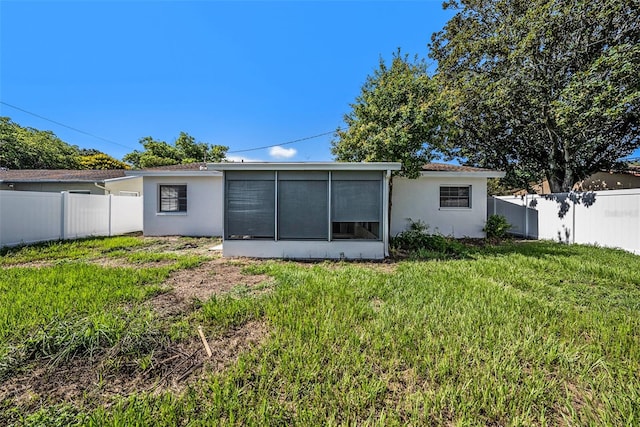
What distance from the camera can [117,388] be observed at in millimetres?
2105

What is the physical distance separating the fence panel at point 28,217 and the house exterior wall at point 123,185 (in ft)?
12.3

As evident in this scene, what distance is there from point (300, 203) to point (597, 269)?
21.8 ft

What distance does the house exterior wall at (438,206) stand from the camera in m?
9.88

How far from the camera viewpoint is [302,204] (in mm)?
6766

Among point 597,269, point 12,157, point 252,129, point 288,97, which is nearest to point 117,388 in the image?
point 597,269

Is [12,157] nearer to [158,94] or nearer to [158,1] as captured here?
[158,94]

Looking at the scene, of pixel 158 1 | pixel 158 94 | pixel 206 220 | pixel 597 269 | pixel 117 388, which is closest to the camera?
pixel 117 388

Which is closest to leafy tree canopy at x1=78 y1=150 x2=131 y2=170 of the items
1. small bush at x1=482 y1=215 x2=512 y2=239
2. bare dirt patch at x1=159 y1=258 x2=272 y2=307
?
bare dirt patch at x1=159 y1=258 x2=272 y2=307

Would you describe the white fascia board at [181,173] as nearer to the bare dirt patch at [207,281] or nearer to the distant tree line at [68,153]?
the bare dirt patch at [207,281]

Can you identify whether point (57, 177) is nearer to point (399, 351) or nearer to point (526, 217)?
point (399, 351)

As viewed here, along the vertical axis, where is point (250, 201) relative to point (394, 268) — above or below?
above

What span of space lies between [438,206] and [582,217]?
14.7ft

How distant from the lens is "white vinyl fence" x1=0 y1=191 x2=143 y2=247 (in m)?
7.45

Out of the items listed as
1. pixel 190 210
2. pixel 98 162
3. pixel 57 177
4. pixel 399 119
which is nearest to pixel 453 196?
pixel 399 119
